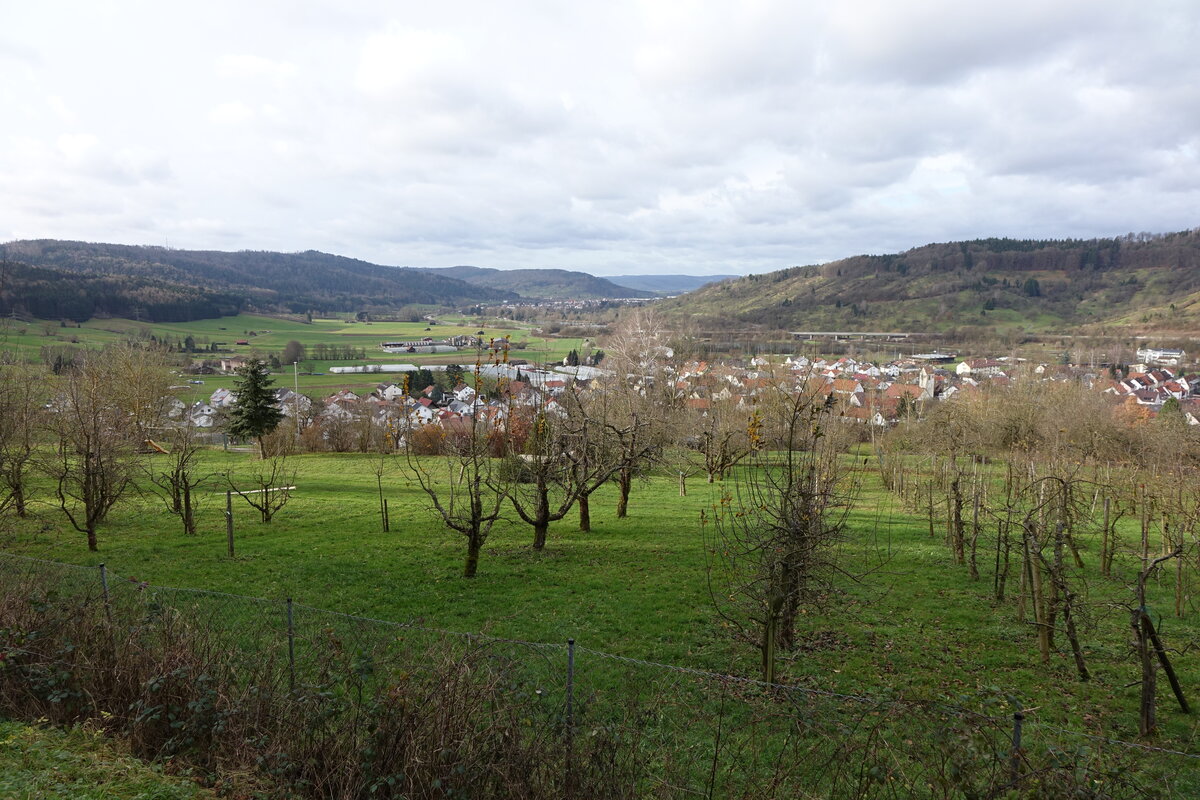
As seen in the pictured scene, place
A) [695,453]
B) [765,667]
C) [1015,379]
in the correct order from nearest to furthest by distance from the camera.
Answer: [765,667]
[695,453]
[1015,379]

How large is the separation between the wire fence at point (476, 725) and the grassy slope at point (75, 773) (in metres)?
0.28

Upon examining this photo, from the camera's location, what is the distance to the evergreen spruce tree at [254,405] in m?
33.5

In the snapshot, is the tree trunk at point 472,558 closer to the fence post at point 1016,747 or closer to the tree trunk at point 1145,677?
the fence post at point 1016,747

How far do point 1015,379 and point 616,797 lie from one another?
43165mm

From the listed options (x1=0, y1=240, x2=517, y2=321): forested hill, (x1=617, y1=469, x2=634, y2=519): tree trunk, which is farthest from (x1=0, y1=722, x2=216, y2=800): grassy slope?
(x1=0, y1=240, x2=517, y2=321): forested hill

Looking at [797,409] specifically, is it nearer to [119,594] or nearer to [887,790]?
[887,790]

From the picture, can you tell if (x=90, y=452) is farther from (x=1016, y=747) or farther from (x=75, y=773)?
(x=1016, y=747)

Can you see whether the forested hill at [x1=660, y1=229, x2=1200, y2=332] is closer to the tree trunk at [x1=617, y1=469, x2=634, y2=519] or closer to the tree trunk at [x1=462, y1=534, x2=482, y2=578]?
the tree trunk at [x1=617, y1=469, x2=634, y2=519]

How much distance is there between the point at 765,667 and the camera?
7.15 m

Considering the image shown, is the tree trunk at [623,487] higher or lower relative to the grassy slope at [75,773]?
lower

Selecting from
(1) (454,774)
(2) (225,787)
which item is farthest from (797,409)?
(2) (225,787)

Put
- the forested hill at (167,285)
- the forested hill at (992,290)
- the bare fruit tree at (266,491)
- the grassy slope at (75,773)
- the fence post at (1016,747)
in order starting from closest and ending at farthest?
1. the fence post at (1016,747)
2. the grassy slope at (75,773)
3. the bare fruit tree at (266,491)
4. the forested hill at (167,285)
5. the forested hill at (992,290)

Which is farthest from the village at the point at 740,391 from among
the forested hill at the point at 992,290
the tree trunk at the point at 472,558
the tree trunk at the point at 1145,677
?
the forested hill at the point at 992,290

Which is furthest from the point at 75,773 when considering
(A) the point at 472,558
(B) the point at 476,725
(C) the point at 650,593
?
(C) the point at 650,593
